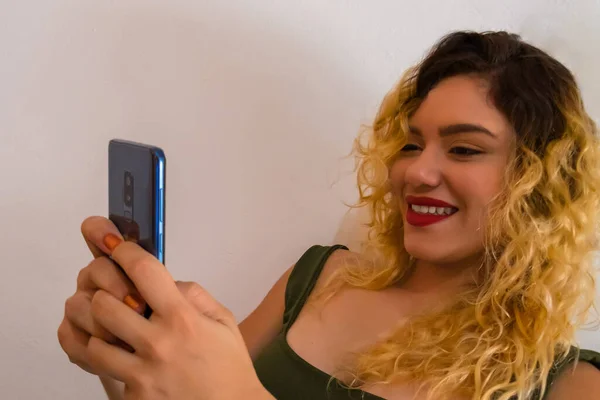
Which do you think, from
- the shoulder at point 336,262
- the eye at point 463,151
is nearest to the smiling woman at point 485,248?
the eye at point 463,151

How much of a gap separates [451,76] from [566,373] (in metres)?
0.44

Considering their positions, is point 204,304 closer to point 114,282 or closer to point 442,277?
point 114,282

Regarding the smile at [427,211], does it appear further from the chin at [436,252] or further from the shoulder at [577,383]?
the shoulder at [577,383]

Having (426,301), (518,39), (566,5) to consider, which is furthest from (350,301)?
(566,5)

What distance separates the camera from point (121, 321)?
471 mm

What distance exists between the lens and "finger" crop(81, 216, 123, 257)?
58cm

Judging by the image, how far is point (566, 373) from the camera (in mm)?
690

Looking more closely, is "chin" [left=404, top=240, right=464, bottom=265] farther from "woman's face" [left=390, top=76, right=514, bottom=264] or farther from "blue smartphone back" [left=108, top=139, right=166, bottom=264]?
"blue smartphone back" [left=108, top=139, right=166, bottom=264]

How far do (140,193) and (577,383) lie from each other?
60 cm

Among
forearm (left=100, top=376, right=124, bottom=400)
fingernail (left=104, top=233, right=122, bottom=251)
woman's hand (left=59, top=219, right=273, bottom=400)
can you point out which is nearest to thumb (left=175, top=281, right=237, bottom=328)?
woman's hand (left=59, top=219, right=273, bottom=400)

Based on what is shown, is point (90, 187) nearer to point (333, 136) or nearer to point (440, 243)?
point (333, 136)

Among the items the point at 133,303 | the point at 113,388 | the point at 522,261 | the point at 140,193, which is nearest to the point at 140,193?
the point at 140,193

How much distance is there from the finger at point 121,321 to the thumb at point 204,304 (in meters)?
0.04

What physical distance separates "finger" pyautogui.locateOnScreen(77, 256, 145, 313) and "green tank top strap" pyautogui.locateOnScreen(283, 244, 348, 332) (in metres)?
0.36
